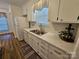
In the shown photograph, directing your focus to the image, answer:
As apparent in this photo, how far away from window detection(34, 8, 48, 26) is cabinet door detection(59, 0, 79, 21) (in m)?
1.22

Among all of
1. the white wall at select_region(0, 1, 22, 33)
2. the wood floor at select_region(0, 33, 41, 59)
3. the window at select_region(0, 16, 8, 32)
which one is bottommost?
the wood floor at select_region(0, 33, 41, 59)

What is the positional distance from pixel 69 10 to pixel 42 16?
1729 mm

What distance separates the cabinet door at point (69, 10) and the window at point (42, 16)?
1218 millimetres

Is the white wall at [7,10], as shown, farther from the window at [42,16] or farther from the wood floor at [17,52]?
the window at [42,16]

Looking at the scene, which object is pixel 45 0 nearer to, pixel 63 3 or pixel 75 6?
pixel 63 3

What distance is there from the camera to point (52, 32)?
237cm

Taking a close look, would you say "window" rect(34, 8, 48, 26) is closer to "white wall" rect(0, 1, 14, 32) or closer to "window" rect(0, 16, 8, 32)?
"white wall" rect(0, 1, 14, 32)

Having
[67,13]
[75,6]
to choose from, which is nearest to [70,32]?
[67,13]

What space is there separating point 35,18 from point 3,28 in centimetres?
306

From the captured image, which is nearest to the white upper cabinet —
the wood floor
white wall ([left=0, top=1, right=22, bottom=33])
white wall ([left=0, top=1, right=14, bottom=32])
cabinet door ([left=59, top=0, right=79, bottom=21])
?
cabinet door ([left=59, top=0, right=79, bottom=21])

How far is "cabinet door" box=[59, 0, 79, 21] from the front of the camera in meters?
1.13

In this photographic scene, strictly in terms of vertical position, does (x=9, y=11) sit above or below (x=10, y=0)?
below

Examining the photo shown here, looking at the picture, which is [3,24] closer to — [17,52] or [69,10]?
[17,52]

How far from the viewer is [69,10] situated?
4.12ft
